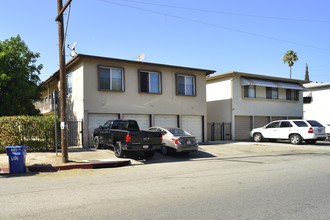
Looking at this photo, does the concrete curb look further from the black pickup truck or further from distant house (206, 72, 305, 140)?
distant house (206, 72, 305, 140)

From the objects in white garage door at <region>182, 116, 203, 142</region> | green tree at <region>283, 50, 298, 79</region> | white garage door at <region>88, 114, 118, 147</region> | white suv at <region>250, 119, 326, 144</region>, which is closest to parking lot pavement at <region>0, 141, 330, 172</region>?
white garage door at <region>88, 114, 118, 147</region>

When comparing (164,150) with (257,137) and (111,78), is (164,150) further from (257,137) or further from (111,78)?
(257,137)

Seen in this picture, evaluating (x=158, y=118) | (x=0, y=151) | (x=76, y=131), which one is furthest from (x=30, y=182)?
(x=158, y=118)

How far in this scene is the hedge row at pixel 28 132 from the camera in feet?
51.5

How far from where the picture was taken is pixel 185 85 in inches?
918

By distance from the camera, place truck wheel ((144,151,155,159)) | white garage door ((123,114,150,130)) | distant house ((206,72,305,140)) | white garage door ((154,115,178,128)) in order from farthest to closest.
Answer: distant house ((206,72,305,140)), white garage door ((154,115,178,128)), white garage door ((123,114,150,130)), truck wheel ((144,151,155,159))

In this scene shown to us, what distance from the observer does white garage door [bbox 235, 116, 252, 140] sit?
1061 inches

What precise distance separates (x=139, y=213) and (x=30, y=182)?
513 centimetres

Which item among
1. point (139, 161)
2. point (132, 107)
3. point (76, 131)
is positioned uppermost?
point (132, 107)

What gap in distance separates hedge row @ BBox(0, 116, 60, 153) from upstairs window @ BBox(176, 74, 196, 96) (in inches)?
377

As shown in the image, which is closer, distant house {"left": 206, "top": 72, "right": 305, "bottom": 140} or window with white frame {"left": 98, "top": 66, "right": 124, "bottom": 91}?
window with white frame {"left": 98, "top": 66, "right": 124, "bottom": 91}

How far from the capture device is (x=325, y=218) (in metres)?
5.55

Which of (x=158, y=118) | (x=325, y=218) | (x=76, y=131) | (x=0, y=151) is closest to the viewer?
(x=325, y=218)

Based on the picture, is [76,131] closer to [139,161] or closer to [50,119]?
[50,119]
